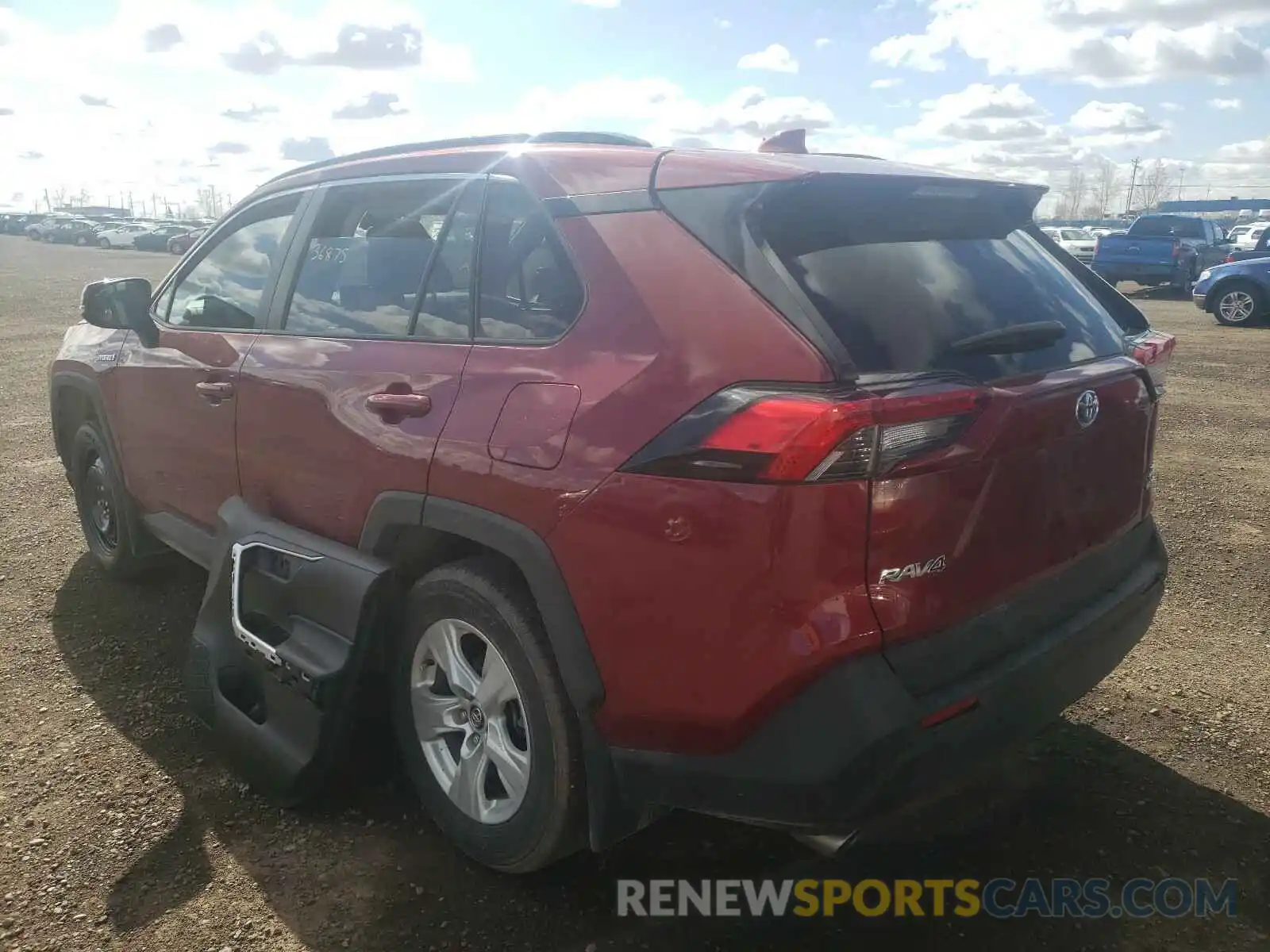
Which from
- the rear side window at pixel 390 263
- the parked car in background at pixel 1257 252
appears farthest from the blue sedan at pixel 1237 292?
the rear side window at pixel 390 263

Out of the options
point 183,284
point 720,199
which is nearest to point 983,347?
point 720,199

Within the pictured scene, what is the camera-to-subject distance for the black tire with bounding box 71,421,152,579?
4301 millimetres

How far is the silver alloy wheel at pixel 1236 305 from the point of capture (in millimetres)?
14625

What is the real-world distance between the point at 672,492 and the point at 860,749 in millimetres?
623

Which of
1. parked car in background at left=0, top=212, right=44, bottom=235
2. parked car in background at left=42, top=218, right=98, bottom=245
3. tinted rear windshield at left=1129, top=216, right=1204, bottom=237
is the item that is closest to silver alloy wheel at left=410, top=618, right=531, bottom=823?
tinted rear windshield at left=1129, top=216, right=1204, bottom=237

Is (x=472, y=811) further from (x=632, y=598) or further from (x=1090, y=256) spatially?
(x=1090, y=256)

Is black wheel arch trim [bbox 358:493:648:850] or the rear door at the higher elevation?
the rear door

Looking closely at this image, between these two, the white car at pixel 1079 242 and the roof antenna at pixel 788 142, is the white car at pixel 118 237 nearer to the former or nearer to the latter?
the white car at pixel 1079 242

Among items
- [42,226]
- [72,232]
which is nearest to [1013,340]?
[72,232]

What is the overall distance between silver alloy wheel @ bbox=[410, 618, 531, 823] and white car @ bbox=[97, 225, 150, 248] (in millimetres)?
56425

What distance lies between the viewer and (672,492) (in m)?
1.96

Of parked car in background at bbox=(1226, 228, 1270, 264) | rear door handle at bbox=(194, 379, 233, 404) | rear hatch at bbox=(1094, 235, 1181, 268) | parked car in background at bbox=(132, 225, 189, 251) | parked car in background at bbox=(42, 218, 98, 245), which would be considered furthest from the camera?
parked car in background at bbox=(42, 218, 98, 245)

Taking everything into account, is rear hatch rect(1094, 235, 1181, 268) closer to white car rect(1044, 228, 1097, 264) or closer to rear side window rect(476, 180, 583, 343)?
white car rect(1044, 228, 1097, 264)

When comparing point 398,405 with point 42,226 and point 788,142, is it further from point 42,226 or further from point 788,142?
point 42,226
